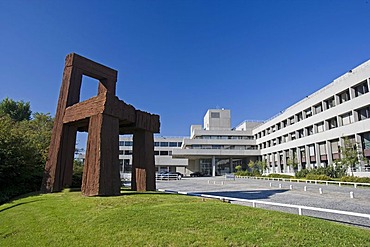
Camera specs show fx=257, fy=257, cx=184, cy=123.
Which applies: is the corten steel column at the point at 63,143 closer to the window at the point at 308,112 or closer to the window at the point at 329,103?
the window at the point at 329,103

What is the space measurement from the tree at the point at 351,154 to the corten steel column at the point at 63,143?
29.7 metres

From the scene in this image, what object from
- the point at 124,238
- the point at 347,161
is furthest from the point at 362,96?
the point at 124,238

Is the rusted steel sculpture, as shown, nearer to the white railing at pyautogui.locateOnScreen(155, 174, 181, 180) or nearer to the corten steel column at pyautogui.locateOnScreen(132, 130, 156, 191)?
the corten steel column at pyautogui.locateOnScreen(132, 130, 156, 191)

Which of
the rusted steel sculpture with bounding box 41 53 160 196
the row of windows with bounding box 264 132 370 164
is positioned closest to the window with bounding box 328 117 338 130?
the row of windows with bounding box 264 132 370 164

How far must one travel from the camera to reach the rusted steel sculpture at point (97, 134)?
406 inches

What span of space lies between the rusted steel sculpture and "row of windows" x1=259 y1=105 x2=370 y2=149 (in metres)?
29.3


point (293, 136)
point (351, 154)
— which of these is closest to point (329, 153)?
point (351, 154)

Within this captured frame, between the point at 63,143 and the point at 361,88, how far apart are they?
34543mm

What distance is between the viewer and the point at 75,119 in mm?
12211

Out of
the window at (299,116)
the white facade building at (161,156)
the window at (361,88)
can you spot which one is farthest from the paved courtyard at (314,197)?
the white facade building at (161,156)

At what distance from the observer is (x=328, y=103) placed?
1538 inches

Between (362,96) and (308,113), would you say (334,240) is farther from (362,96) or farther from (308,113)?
(308,113)

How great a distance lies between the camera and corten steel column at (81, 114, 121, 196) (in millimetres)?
10016

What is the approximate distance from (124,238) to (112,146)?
559 centimetres
